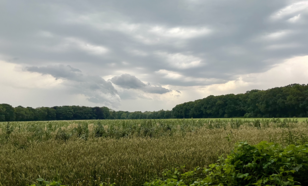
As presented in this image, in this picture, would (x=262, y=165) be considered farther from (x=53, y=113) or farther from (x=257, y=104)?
(x=53, y=113)

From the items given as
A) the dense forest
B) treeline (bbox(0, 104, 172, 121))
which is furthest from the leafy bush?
treeline (bbox(0, 104, 172, 121))

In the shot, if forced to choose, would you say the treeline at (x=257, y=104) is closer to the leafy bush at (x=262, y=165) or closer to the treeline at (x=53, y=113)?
the treeline at (x=53, y=113)

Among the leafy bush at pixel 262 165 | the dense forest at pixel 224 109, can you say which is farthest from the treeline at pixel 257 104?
the leafy bush at pixel 262 165

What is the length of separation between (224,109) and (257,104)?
565 inches

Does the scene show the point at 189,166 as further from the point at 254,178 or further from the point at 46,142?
the point at 46,142

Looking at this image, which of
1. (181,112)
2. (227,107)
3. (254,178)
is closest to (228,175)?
(254,178)

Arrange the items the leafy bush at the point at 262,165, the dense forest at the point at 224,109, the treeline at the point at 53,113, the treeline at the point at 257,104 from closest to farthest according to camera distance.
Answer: the leafy bush at the point at 262,165
the treeline at the point at 257,104
the dense forest at the point at 224,109
the treeline at the point at 53,113

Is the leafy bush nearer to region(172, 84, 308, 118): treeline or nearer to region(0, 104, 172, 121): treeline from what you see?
region(172, 84, 308, 118): treeline

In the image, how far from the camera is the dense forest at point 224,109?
62316 mm

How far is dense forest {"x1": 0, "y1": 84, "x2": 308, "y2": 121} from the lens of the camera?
62316mm

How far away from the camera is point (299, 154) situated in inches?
169

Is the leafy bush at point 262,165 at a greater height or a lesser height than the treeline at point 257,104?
lesser

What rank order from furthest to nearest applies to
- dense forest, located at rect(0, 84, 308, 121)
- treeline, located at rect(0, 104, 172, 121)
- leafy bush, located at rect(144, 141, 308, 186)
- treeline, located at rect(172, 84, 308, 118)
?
treeline, located at rect(0, 104, 172, 121)
dense forest, located at rect(0, 84, 308, 121)
treeline, located at rect(172, 84, 308, 118)
leafy bush, located at rect(144, 141, 308, 186)

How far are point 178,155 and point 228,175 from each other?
2675 mm
